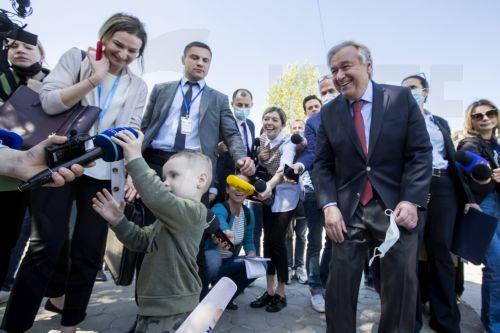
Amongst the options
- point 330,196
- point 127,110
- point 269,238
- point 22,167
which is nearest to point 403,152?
point 330,196

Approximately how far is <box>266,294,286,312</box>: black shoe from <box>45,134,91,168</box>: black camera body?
2473 millimetres

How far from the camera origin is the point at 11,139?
1830 millimetres

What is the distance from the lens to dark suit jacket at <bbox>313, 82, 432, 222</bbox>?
7.32 feet

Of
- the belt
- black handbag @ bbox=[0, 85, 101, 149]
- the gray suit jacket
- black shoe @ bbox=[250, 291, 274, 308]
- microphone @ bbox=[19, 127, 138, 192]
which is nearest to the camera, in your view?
microphone @ bbox=[19, 127, 138, 192]

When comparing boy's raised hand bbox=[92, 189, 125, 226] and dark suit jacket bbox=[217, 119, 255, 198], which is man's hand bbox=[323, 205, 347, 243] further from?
dark suit jacket bbox=[217, 119, 255, 198]

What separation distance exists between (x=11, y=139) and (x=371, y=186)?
220cm

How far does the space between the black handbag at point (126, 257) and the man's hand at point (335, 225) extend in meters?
1.27

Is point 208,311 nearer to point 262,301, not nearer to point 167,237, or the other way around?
point 167,237

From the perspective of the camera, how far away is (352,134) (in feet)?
7.75

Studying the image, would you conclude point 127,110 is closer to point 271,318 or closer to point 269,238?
point 269,238

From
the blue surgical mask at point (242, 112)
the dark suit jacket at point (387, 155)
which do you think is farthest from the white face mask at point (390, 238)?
the blue surgical mask at point (242, 112)

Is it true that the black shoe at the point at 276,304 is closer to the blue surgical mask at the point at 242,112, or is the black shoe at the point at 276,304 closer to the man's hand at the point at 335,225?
the man's hand at the point at 335,225

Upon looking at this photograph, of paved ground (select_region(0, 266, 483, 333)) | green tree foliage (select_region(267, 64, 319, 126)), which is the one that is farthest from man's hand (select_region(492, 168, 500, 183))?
green tree foliage (select_region(267, 64, 319, 126))

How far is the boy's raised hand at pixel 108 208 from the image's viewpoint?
1771mm
